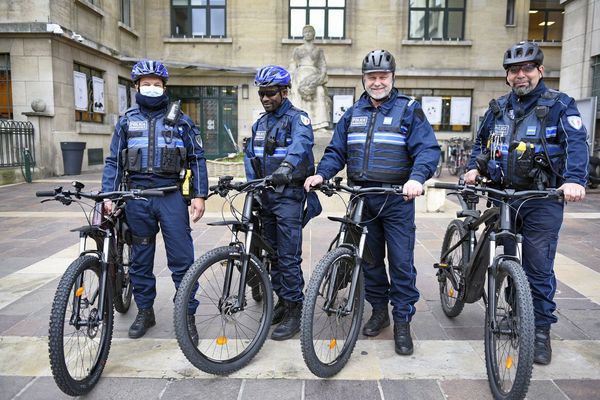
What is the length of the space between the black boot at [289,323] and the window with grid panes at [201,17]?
19621mm

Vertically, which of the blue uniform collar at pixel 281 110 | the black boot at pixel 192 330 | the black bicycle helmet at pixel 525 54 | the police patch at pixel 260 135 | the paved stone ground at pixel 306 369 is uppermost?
the black bicycle helmet at pixel 525 54

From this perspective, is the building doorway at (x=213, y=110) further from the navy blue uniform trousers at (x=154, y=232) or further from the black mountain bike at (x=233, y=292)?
the black mountain bike at (x=233, y=292)

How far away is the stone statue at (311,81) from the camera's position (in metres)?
11.3

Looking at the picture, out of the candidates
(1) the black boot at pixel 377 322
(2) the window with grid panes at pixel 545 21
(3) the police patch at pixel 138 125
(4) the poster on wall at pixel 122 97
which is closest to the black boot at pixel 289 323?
(1) the black boot at pixel 377 322

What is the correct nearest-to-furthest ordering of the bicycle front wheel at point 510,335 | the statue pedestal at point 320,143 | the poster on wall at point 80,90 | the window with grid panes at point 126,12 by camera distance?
the bicycle front wheel at point 510,335
the statue pedestal at point 320,143
the poster on wall at point 80,90
the window with grid panes at point 126,12

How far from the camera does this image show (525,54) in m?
3.17

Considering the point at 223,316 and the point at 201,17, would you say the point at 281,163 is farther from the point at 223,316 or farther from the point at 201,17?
the point at 201,17

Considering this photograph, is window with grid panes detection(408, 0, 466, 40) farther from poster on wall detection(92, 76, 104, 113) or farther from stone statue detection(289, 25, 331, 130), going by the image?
poster on wall detection(92, 76, 104, 113)

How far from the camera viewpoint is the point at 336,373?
302 centimetres

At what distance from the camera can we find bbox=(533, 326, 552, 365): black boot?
3145 mm

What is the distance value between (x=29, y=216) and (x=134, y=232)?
225 inches

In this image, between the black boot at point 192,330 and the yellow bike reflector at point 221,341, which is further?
the yellow bike reflector at point 221,341

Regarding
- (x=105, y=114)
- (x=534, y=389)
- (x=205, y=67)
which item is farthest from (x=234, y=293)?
(x=205, y=67)

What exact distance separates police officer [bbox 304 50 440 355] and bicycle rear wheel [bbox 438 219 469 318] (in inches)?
19.3
